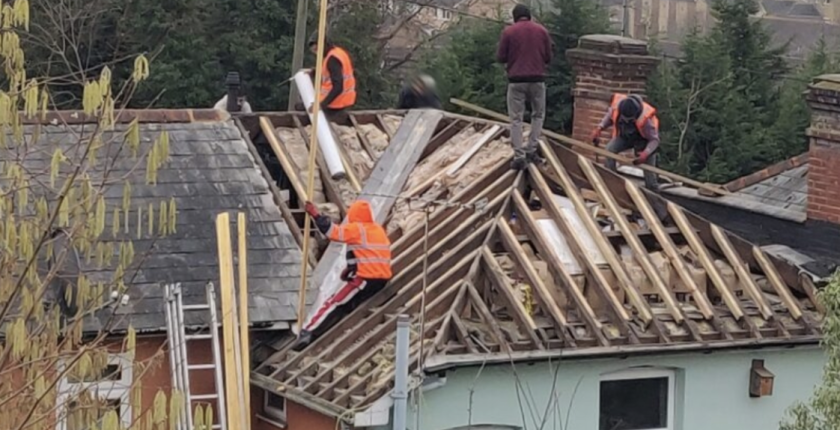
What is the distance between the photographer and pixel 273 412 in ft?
43.6

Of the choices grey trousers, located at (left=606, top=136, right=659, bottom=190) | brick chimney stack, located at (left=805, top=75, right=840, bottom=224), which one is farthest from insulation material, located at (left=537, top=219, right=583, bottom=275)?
brick chimney stack, located at (left=805, top=75, right=840, bottom=224)

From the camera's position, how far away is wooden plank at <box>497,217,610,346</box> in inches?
498

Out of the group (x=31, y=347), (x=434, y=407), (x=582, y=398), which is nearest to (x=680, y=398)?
(x=582, y=398)

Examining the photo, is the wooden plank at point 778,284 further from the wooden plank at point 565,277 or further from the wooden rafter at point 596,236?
the wooden plank at point 565,277

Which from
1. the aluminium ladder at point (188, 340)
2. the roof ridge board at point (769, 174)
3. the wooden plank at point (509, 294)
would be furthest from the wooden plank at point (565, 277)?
the roof ridge board at point (769, 174)

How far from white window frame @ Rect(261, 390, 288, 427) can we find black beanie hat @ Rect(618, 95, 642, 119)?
14.3 feet

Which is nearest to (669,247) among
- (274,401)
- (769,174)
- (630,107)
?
(630,107)

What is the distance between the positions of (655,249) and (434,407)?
9.20 ft

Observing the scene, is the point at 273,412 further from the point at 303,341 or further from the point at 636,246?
the point at 636,246

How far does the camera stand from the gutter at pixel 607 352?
12.0m

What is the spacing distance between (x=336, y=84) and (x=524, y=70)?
2094 millimetres

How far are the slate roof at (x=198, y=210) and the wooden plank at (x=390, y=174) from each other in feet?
0.93

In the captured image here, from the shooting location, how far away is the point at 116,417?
255 inches

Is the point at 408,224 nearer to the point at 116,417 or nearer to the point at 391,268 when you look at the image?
the point at 391,268
